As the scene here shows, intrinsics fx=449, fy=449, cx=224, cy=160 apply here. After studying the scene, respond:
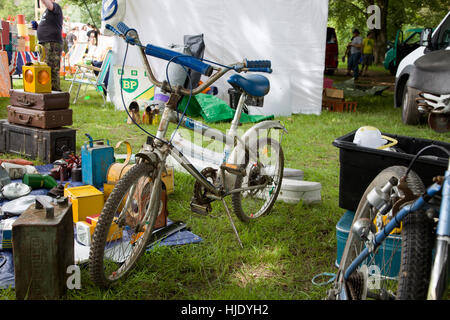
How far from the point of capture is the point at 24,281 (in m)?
2.22

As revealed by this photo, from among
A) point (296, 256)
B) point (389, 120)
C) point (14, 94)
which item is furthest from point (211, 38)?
point (296, 256)

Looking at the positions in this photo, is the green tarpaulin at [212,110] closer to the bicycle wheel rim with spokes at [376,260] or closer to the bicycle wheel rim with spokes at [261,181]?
the bicycle wheel rim with spokes at [261,181]

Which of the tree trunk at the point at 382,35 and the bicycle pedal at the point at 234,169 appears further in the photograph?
the tree trunk at the point at 382,35

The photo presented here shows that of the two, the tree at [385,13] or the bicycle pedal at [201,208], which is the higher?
the tree at [385,13]

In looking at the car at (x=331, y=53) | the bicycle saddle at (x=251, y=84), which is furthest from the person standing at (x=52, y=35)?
the car at (x=331, y=53)

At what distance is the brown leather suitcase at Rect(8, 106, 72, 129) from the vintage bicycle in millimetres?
2433

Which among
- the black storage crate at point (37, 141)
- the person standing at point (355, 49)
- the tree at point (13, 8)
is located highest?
the tree at point (13, 8)

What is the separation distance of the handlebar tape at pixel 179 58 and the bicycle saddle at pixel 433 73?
4372 mm

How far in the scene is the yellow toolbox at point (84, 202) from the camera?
3.19 metres

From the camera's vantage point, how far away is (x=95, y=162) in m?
3.96

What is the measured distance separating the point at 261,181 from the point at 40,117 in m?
2.66

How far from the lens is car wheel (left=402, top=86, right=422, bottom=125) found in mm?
7016

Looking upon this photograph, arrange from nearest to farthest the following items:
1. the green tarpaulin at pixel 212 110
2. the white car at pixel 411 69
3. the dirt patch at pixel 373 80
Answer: the white car at pixel 411 69 → the green tarpaulin at pixel 212 110 → the dirt patch at pixel 373 80

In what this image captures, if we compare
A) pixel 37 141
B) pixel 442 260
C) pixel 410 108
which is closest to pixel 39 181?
pixel 37 141
